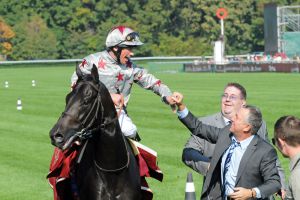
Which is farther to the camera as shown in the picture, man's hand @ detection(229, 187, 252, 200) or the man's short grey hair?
the man's short grey hair

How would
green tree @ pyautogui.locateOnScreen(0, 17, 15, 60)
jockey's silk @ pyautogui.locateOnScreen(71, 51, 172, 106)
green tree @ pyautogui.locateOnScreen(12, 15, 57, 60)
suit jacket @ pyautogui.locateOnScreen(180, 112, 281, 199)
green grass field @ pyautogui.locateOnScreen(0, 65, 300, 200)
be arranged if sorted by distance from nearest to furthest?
suit jacket @ pyautogui.locateOnScreen(180, 112, 281, 199)
jockey's silk @ pyautogui.locateOnScreen(71, 51, 172, 106)
green grass field @ pyautogui.locateOnScreen(0, 65, 300, 200)
green tree @ pyautogui.locateOnScreen(0, 17, 15, 60)
green tree @ pyautogui.locateOnScreen(12, 15, 57, 60)

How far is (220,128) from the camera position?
780 cm

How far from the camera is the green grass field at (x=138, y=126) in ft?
44.7

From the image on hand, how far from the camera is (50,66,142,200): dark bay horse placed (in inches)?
274

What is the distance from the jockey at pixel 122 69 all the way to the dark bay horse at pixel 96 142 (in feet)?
2.65

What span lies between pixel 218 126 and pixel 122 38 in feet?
4.95

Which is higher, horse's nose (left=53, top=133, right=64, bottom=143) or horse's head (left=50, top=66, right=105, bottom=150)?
horse's head (left=50, top=66, right=105, bottom=150)

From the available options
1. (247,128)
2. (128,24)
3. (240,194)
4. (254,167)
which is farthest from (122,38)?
(128,24)

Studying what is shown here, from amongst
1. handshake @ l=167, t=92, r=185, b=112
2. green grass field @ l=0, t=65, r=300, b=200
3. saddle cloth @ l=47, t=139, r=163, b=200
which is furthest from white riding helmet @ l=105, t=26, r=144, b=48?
green grass field @ l=0, t=65, r=300, b=200

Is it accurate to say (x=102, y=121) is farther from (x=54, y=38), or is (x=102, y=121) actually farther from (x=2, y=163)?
(x=54, y=38)

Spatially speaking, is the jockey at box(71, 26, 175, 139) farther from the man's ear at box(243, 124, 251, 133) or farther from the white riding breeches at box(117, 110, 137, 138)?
the man's ear at box(243, 124, 251, 133)

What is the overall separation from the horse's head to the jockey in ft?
4.33

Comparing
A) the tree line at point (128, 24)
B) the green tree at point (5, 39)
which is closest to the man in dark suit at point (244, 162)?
the tree line at point (128, 24)

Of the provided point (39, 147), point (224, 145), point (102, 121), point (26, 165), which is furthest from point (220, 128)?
point (39, 147)
